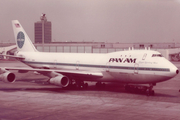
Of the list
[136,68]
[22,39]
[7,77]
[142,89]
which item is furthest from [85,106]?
[22,39]

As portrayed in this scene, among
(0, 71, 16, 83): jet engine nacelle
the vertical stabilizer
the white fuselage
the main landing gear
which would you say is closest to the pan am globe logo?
the vertical stabilizer

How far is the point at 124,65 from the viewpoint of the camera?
107 ft

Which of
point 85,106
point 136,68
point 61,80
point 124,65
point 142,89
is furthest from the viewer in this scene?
point 61,80

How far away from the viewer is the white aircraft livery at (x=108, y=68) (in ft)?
99.8

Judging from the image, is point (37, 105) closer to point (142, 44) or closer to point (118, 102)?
point (118, 102)

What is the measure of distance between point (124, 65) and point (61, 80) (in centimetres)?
786

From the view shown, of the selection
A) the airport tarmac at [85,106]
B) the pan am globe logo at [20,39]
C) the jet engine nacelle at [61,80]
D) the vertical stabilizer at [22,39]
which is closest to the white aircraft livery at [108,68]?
the jet engine nacelle at [61,80]

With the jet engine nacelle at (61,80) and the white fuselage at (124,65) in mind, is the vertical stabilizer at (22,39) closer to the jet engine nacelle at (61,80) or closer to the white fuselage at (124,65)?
the white fuselage at (124,65)

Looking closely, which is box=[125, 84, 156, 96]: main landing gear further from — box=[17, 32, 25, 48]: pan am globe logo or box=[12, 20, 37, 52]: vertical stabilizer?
box=[17, 32, 25, 48]: pan am globe logo

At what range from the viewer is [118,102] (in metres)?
26.8

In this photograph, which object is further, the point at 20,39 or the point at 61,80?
the point at 20,39

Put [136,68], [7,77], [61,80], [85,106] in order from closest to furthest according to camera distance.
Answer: [85,106], [136,68], [61,80], [7,77]

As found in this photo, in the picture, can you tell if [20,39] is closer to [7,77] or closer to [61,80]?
[7,77]

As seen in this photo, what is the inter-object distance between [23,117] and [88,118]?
4815 mm
